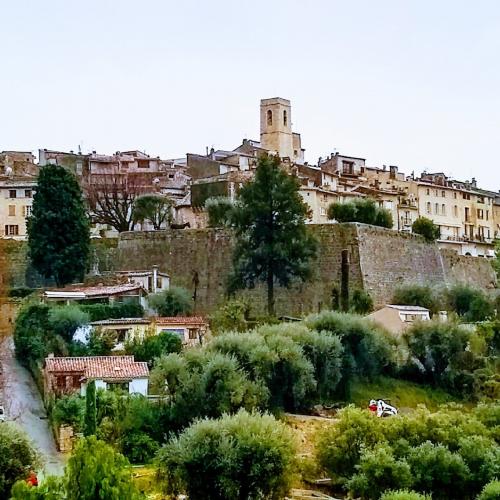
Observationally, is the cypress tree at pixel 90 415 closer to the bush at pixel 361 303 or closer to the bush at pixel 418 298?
the bush at pixel 361 303

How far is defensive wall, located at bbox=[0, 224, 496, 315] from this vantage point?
47.9 metres

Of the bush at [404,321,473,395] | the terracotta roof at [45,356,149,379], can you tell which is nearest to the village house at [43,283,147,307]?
the terracotta roof at [45,356,149,379]

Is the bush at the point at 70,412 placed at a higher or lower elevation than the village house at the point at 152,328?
lower

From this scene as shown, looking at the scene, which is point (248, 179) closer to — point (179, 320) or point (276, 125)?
point (179, 320)

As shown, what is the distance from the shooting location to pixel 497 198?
7719cm

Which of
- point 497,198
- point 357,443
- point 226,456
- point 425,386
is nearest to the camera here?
point 226,456

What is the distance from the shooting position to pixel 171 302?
44.9m

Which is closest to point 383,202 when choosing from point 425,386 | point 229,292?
point 229,292

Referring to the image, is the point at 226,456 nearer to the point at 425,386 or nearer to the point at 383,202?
the point at 425,386

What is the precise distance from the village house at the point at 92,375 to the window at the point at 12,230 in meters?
22.8

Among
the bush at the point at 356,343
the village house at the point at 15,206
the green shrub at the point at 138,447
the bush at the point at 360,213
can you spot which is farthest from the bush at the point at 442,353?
the village house at the point at 15,206

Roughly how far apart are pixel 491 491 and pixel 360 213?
25984 millimetres

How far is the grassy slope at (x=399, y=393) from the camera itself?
38469mm

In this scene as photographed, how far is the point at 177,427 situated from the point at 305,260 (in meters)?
14.3
